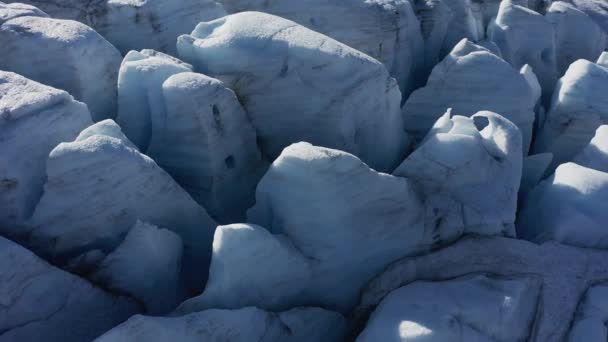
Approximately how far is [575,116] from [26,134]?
9.49 ft

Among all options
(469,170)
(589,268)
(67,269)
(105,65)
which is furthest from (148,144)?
(589,268)

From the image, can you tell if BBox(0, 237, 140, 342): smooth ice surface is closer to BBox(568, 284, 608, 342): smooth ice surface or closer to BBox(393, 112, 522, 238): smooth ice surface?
BBox(393, 112, 522, 238): smooth ice surface

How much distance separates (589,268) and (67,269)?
201 cm

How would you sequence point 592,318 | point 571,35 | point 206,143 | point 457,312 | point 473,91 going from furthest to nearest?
1. point 571,35
2. point 473,91
3. point 206,143
4. point 592,318
5. point 457,312

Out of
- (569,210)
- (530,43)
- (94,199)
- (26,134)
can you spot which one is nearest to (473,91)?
(569,210)

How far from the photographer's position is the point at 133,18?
3166 millimetres

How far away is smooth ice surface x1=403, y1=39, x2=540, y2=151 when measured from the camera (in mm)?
3266

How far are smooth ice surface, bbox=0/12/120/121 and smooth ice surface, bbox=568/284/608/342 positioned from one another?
7.18ft

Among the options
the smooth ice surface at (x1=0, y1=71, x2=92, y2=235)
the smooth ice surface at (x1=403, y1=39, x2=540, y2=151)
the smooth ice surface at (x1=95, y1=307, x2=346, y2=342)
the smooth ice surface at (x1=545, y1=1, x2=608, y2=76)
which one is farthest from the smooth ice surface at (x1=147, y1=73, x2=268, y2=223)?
the smooth ice surface at (x1=545, y1=1, x2=608, y2=76)

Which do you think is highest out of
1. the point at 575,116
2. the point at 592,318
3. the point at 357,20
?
the point at 357,20

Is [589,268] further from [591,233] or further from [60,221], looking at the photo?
[60,221]

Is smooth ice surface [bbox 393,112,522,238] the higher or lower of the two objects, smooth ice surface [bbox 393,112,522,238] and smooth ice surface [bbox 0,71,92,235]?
the lower

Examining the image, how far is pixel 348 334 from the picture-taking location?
235 centimetres

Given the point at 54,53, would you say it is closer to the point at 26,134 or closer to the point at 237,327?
the point at 26,134
